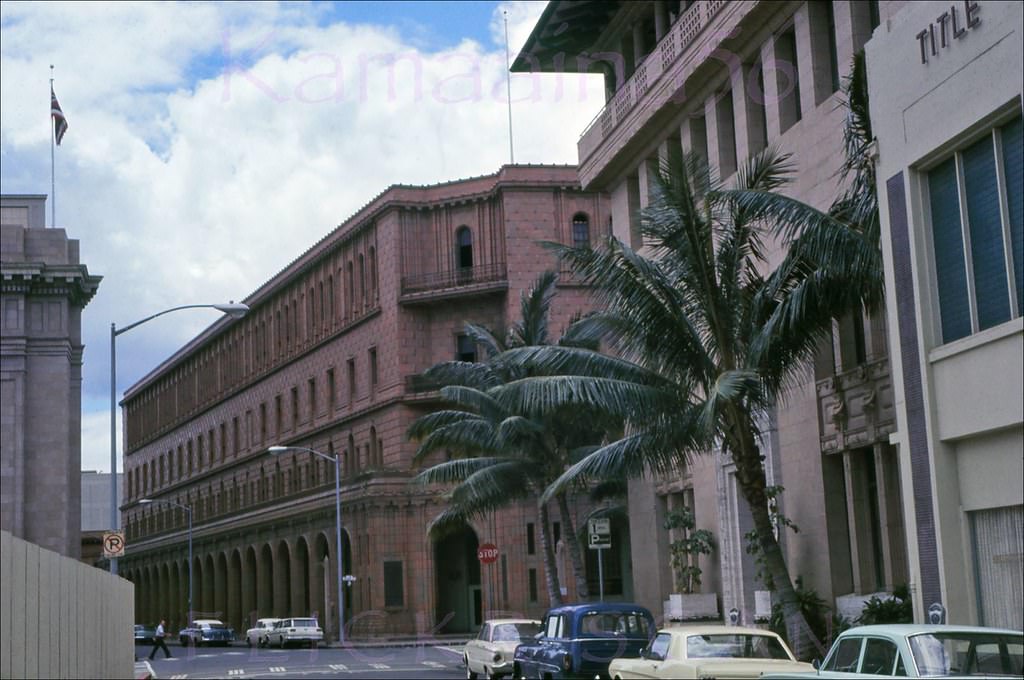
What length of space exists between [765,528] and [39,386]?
42758mm

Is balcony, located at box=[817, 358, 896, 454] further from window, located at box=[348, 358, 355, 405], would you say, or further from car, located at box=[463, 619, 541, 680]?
window, located at box=[348, 358, 355, 405]

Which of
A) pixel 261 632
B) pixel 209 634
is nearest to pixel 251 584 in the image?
pixel 209 634

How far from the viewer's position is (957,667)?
12.6 m

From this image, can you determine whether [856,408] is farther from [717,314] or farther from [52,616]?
[52,616]

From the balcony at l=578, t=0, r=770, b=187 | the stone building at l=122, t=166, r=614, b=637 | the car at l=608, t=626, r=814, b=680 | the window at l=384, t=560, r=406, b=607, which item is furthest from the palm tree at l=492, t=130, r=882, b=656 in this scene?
the window at l=384, t=560, r=406, b=607

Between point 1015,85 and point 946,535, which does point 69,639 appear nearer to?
point 946,535

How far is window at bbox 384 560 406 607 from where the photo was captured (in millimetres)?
64688

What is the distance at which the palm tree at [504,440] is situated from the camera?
130 ft

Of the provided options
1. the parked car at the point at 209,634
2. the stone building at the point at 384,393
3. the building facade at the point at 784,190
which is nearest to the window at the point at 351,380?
the stone building at the point at 384,393

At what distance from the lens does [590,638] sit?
76.4ft

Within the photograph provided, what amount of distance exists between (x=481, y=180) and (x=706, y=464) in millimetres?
33724

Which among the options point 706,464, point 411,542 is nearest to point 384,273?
point 411,542

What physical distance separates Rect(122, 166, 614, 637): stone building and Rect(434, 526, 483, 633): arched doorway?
3.0 inches

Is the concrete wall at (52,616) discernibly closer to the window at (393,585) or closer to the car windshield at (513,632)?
the car windshield at (513,632)
